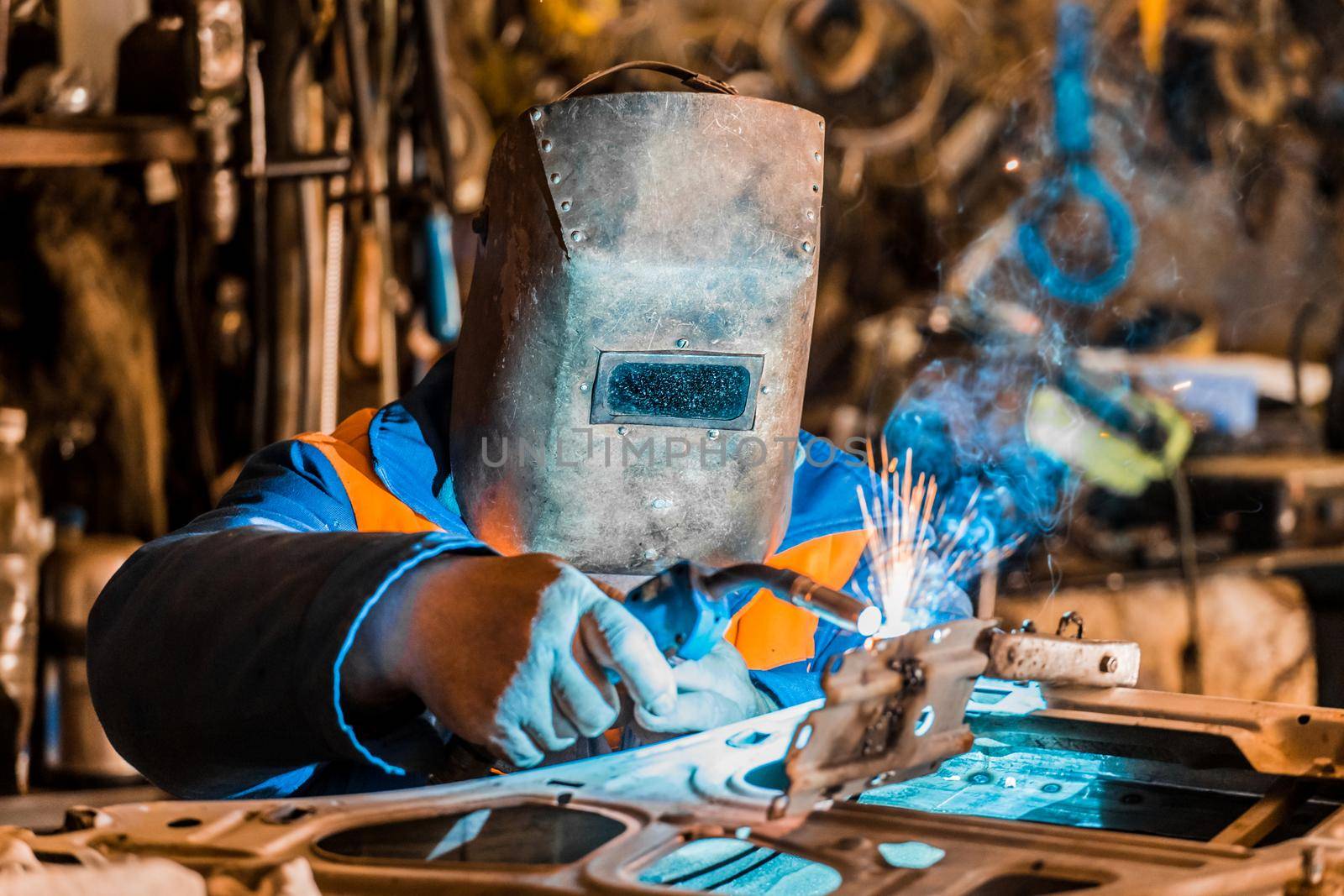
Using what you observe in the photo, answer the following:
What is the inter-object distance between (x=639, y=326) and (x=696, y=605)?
48 cm

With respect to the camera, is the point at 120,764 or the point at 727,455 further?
the point at 120,764

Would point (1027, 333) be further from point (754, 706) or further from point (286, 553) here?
point (286, 553)

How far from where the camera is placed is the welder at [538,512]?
1362mm

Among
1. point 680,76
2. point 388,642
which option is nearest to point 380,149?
point 680,76

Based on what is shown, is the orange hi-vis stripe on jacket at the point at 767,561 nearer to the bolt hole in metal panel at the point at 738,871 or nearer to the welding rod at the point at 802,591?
the welding rod at the point at 802,591

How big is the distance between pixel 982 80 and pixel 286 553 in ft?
21.9

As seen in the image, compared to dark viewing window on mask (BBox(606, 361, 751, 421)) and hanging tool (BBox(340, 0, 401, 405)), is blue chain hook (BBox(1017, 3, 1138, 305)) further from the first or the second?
dark viewing window on mask (BBox(606, 361, 751, 421))

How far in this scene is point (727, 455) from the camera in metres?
1.81

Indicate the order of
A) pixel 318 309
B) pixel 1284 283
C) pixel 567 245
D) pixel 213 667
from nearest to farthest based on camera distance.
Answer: pixel 213 667 → pixel 567 245 → pixel 318 309 → pixel 1284 283

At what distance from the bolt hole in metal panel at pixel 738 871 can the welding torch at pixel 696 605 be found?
200 mm

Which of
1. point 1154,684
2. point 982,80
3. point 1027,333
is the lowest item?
point 1154,684

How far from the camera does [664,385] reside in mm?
1745

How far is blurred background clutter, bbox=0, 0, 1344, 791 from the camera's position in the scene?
3.73m

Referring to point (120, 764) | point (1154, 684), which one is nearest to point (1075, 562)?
point (1154, 684)
